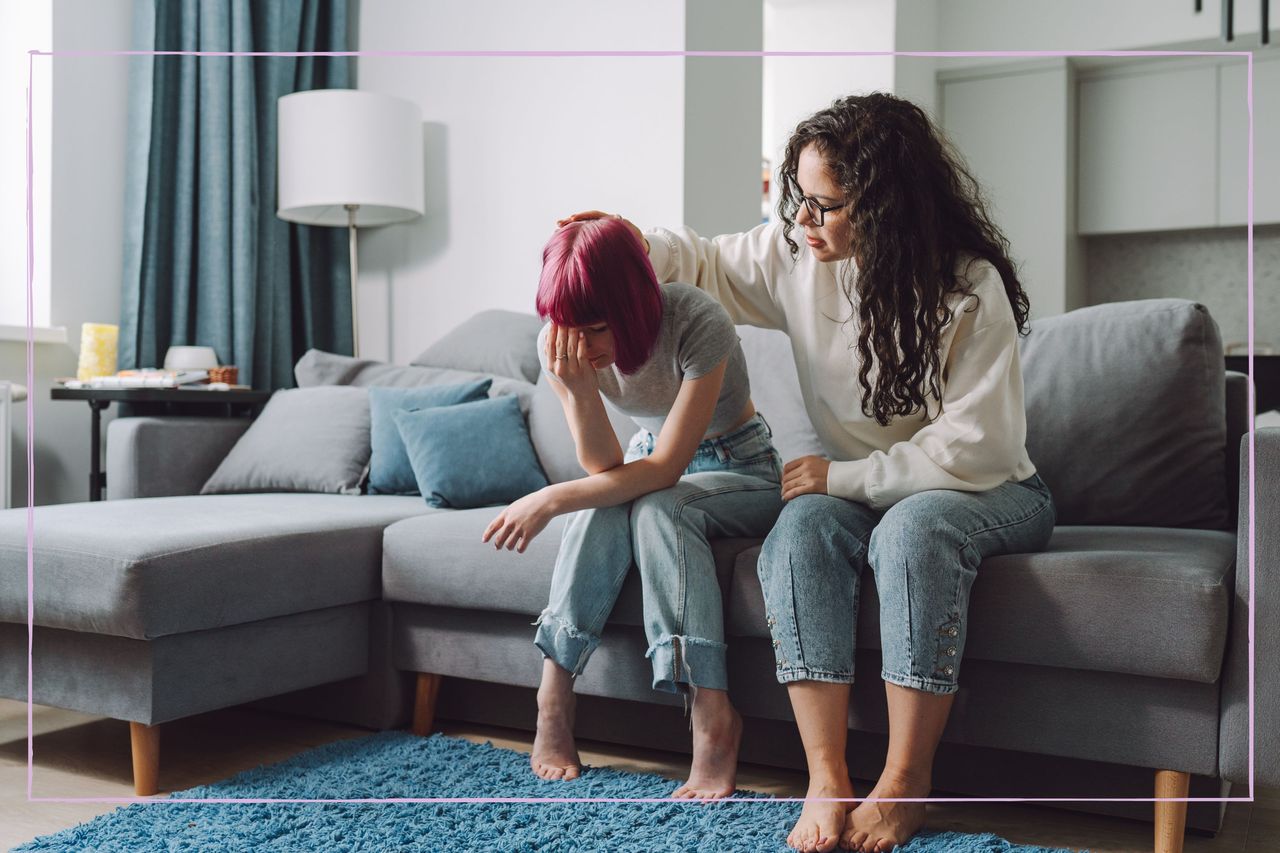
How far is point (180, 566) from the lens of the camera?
1.61m

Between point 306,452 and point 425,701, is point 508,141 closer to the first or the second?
point 306,452

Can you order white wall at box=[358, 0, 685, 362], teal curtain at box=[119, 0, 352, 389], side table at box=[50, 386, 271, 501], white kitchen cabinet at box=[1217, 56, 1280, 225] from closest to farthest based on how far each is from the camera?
side table at box=[50, 386, 271, 501] < teal curtain at box=[119, 0, 352, 389] < white wall at box=[358, 0, 685, 362] < white kitchen cabinet at box=[1217, 56, 1280, 225]

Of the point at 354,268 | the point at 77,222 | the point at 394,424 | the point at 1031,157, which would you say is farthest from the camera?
the point at 1031,157

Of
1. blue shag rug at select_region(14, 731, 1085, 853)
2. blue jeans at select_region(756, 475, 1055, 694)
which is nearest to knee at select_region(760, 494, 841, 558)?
blue jeans at select_region(756, 475, 1055, 694)

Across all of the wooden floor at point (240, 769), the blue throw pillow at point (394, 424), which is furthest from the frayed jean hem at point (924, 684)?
the blue throw pillow at point (394, 424)

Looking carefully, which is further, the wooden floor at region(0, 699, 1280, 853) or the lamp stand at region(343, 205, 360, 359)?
the lamp stand at region(343, 205, 360, 359)

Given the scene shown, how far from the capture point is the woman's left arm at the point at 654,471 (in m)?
1.55

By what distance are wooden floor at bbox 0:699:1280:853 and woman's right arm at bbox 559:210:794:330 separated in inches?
28.5

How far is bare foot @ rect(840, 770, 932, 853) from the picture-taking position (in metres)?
1.35

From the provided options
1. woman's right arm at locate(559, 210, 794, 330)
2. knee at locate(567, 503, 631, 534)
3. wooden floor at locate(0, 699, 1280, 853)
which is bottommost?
wooden floor at locate(0, 699, 1280, 853)

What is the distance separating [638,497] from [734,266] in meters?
0.42

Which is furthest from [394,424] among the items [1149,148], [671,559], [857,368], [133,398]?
[1149,148]

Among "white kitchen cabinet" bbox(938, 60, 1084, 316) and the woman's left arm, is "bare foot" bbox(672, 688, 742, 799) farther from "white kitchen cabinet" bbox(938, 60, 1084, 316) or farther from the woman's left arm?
"white kitchen cabinet" bbox(938, 60, 1084, 316)

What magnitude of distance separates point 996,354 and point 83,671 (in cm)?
139
